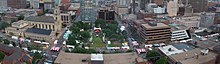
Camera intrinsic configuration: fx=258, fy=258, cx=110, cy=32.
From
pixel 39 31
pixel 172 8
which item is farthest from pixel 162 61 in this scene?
pixel 172 8

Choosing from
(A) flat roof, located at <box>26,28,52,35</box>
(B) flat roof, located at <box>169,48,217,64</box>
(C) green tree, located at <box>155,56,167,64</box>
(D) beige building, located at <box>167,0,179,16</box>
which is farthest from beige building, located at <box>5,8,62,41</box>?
(D) beige building, located at <box>167,0,179,16</box>

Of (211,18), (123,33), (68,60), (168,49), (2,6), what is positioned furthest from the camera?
(2,6)

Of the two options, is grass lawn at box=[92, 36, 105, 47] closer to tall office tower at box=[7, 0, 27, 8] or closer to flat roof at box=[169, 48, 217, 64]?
flat roof at box=[169, 48, 217, 64]

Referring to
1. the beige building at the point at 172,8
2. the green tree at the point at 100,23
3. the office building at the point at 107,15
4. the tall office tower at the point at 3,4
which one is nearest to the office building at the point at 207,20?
the beige building at the point at 172,8

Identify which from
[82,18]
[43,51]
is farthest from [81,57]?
[82,18]

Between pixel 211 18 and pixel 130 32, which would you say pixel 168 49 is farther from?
pixel 211 18

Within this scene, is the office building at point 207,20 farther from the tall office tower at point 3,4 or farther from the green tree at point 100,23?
the tall office tower at point 3,4
